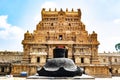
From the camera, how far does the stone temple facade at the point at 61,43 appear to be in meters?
44.4

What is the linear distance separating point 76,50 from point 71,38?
2973 millimetres

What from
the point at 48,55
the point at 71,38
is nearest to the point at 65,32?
the point at 71,38

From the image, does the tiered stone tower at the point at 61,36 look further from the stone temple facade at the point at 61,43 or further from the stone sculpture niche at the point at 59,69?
the stone sculpture niche at the point at 59,69

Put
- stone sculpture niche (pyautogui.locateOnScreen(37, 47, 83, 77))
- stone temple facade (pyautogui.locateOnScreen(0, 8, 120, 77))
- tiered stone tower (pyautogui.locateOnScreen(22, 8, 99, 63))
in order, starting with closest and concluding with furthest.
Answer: stone sculpture niche (pyautogui.locateOnScreen(37, 47, 83, 77)), stone temple facade (pyautogui.locateOnScreen(0, 8, 120, 77)), tiered stone tower (pyautogui.locateOnScreen(22, 8, 99, 63))

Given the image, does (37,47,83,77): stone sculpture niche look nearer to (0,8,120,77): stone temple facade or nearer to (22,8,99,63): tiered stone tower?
(0,8,120,77): stone temple facade

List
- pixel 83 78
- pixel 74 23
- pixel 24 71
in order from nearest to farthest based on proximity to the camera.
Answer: pixel 83 78, pixel 24 71, pixel 74 23

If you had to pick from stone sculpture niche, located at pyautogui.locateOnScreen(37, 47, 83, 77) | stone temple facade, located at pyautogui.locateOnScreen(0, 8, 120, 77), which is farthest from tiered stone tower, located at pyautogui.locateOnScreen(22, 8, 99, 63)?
stone sculpture niche, located at pyautogui.locateOnScreen(37, 47, 83, 77)

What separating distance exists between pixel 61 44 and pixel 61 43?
24 centimetres

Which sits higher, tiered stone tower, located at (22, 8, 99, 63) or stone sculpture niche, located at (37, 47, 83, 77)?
tiered stone tower, located at (22, 8, 99, 63)

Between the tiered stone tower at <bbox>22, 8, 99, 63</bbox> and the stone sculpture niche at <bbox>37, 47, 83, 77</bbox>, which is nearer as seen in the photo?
the stone sculpture niche at <bbox>37, 47, 83, 77</bbox>

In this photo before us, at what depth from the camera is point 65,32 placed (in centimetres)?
4925

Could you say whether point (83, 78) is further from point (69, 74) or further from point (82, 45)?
point (82, 45)

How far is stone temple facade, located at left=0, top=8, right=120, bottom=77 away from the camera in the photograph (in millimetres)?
44406

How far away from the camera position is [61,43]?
157ft
